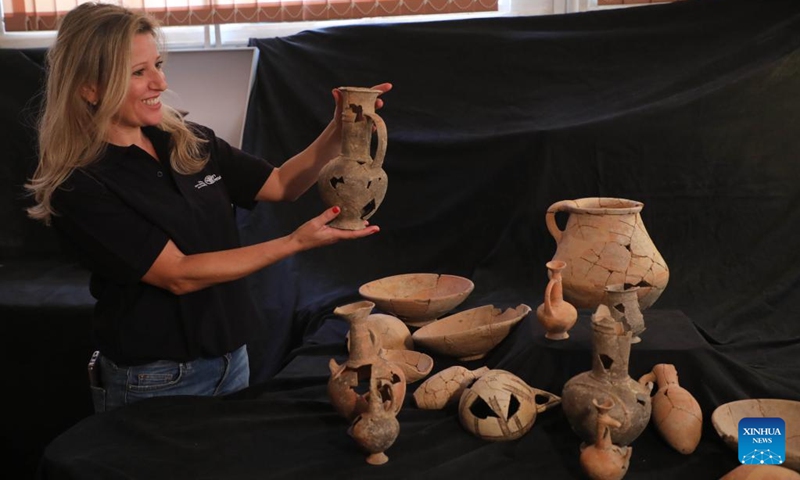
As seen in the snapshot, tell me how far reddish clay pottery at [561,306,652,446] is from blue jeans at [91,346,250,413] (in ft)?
3.15

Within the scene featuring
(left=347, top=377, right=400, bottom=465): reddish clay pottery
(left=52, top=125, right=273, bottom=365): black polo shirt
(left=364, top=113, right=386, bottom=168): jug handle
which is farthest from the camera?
(left=364, top=113, right=386, bottom=168): jug handle

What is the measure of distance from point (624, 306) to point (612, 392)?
1.02 feet

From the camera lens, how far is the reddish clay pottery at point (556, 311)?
2201 millimetres

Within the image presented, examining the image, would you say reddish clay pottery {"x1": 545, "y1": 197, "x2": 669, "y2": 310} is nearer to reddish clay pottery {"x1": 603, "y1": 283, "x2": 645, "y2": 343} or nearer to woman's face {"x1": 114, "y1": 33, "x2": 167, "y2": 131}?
reddish clay pottery {"x1": 603, "y1": 283, "x2": 645, "y2": 343}

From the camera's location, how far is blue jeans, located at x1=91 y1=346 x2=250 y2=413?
209 centimetres

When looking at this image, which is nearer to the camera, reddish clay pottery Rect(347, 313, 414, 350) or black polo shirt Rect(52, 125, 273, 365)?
black polo shirt Rect(52, 125, 273, 365)

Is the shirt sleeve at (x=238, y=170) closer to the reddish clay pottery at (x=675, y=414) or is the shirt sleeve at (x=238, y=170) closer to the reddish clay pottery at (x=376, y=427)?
the reddish clay pottery at (x=376, y=427)

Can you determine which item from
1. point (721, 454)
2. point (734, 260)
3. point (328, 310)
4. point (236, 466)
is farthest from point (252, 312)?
point (734, 260)

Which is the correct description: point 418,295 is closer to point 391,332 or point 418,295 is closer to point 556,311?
point 391,332

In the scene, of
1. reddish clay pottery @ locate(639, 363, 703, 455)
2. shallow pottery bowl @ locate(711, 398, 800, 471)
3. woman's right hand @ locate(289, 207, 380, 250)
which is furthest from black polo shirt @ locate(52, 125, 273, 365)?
shallow pottery bowl @ locate(711, 398, 800, 471)

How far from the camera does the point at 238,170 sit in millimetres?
2385

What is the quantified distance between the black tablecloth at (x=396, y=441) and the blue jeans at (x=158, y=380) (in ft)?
0.14

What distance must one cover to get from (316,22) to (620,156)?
172 cm

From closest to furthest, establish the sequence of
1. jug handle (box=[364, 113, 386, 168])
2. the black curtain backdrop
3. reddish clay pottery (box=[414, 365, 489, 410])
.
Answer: jug handle (box=[364, 113, 386, 168]), reddish clay pottery (box=[414, 365, 489, 410]), the black curtain backdrop
